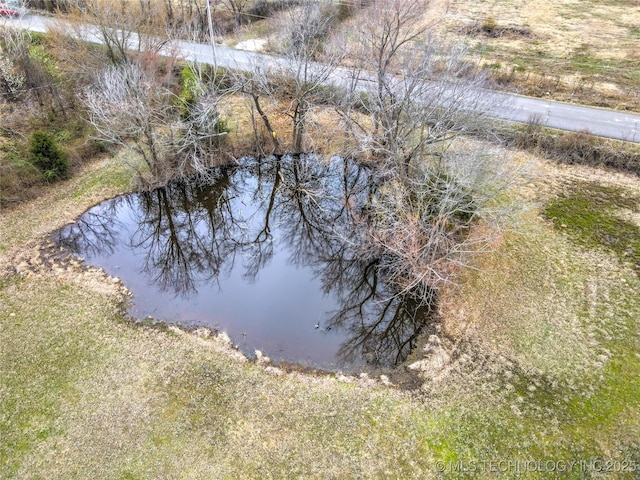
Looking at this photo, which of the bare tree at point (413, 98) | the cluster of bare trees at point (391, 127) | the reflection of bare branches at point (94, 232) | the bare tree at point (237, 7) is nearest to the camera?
the cluster of bare trees at point (391, 127)

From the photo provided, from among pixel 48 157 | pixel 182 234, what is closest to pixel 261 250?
pixel 182 234

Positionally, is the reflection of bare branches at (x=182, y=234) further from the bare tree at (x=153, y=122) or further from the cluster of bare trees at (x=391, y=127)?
the cluster of bare trees at (x=391, y=127)

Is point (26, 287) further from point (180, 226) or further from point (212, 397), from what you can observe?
point (212, 397)

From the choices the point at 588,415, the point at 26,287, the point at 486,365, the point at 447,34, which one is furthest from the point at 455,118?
the point at 447,34

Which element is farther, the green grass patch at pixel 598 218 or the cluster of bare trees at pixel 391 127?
the green grass patch at pixel 598 218

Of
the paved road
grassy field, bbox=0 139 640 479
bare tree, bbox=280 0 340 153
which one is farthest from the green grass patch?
bare tree, bbox=280 0 340 153

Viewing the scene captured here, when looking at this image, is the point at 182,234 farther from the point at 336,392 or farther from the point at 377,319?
the point at 336,392

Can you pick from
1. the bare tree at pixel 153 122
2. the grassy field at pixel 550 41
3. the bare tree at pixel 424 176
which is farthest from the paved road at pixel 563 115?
the bare tree at pixel 424 176
